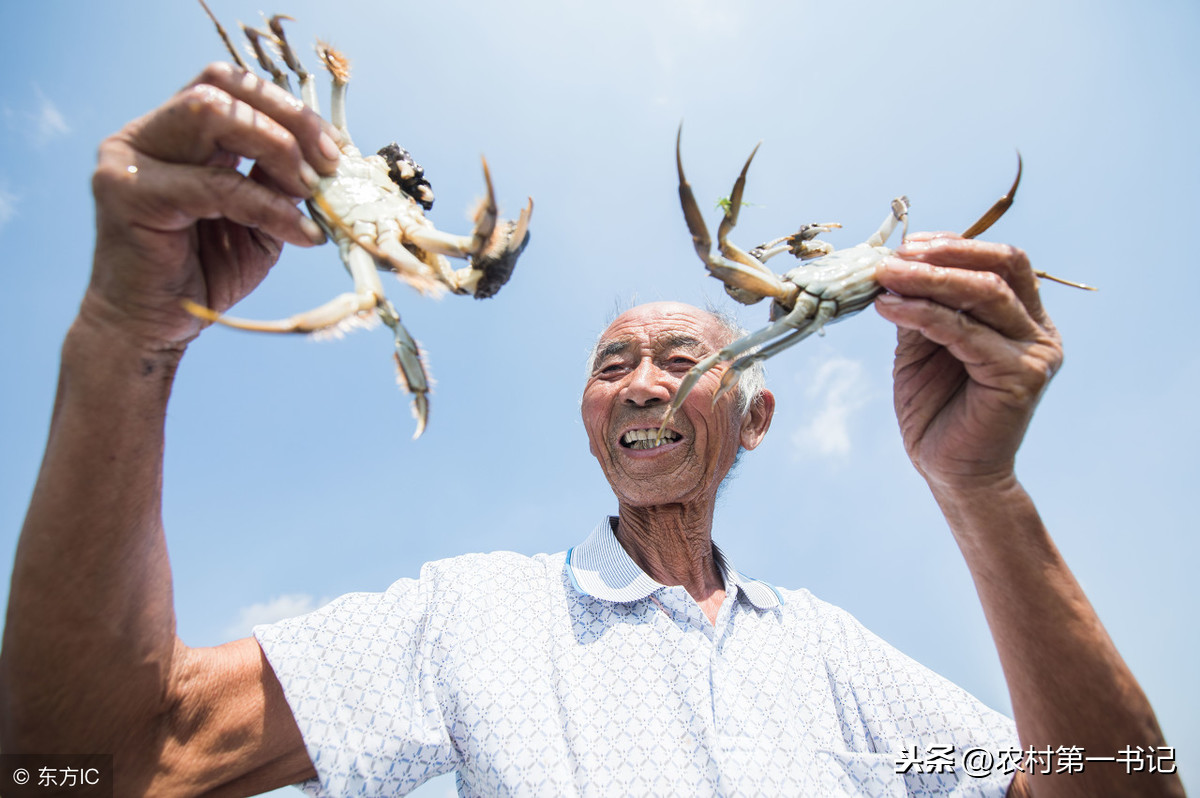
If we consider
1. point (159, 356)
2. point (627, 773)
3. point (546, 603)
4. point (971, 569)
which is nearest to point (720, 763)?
point (627, 773)

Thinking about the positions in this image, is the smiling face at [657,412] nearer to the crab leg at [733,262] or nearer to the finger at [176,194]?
the crab leg at [733,262]

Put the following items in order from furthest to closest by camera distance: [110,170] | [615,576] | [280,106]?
[615,576], [280,106], [110,170]

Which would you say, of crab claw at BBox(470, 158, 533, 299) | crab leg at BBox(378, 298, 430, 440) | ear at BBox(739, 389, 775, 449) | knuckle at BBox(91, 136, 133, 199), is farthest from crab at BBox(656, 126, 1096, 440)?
ear at BBox(739, 389, 775, 449)

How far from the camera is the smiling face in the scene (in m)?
3.14

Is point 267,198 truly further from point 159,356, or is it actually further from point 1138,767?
point 1138,767

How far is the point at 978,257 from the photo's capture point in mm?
1910

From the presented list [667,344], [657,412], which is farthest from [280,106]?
[667,344]

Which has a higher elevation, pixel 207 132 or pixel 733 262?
pixel 207 132

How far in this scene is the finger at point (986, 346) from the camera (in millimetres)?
1884

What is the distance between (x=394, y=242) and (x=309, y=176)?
0.31 meters

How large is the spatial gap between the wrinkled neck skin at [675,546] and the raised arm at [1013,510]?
1.32m

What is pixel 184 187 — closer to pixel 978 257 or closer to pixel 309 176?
pixel 309 176

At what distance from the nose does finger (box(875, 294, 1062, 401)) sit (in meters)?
1.40

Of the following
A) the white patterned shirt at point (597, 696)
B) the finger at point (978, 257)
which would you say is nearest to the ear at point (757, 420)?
the white patterned shirt at point (597, 696)
